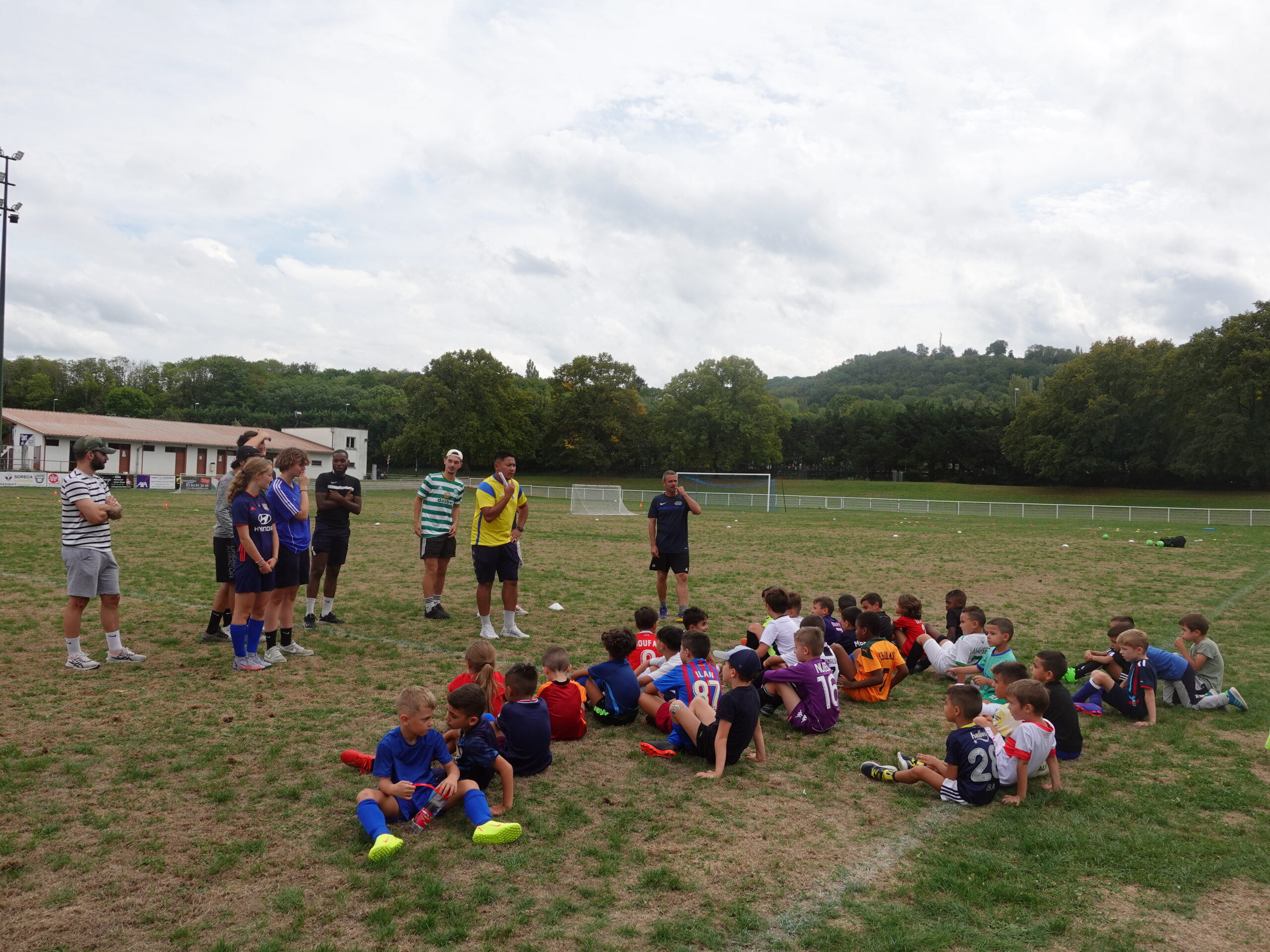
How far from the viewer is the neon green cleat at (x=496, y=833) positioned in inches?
159

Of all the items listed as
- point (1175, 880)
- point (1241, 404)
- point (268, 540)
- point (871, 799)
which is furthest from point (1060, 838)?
point (1241, 404)

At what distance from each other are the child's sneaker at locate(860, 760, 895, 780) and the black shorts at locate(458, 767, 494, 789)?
241cm

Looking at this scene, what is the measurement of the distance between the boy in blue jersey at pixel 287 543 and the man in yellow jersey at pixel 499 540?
1.80 m

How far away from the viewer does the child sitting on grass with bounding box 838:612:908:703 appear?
6.82 m

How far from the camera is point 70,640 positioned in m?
6.99

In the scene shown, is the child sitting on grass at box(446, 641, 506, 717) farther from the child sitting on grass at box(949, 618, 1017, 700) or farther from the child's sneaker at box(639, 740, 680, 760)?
the child sitting on grass at box(949, 618, 1017, 700)

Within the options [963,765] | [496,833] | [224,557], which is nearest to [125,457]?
[224,557]

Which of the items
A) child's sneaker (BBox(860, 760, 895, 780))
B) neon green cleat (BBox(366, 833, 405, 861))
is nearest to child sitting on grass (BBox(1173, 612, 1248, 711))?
child's sneaker (BBox(860, 760, 895, 780))

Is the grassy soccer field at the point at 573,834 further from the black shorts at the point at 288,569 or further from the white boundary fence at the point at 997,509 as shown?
the white boundary fence at the point at 997,509

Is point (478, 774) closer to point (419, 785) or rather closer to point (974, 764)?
point (419, 785)

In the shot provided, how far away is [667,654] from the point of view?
20.1 ft

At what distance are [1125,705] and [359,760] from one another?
5848 mm

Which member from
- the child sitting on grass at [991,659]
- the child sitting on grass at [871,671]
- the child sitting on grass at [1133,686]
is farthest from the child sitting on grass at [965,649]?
the child sitting on grass at [1133,686]

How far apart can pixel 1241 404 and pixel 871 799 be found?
61865 mm
